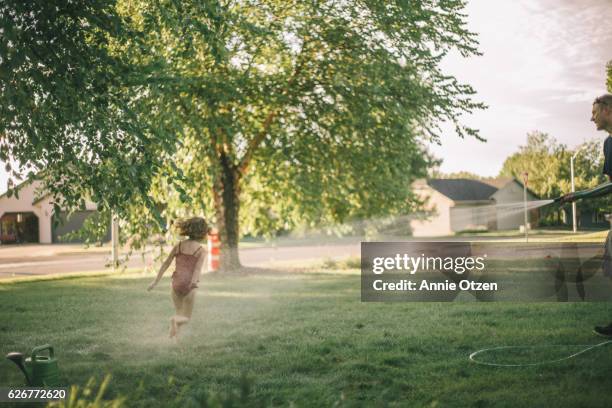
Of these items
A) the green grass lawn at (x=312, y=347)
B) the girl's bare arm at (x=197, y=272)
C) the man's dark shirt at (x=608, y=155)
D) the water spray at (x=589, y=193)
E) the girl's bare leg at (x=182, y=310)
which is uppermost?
the man's dark shirt at (x=608, y=155)

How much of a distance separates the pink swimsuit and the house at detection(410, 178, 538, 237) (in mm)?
44857

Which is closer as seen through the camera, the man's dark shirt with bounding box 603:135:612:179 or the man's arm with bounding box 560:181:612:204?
the man's arm with bounding box 560:181:612:204

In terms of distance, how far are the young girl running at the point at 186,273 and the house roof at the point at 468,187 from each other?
50969 mm

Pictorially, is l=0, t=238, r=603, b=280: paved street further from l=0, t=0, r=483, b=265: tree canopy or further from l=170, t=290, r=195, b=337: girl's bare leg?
l=170, t=290, r=195, b=337: girl's bare leg

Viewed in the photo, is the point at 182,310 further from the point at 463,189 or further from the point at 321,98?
the point at 463,189

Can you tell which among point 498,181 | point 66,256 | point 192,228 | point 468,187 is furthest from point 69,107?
point 498,181

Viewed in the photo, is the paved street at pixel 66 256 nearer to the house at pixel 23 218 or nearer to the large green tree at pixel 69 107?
the house at pixel 23 218

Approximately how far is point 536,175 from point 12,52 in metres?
44.9

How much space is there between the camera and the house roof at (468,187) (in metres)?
57.5

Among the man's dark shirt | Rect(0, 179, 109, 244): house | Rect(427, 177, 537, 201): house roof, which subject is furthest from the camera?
Rect(427, 177, 537, 201): house roof

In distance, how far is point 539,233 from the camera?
29953mm

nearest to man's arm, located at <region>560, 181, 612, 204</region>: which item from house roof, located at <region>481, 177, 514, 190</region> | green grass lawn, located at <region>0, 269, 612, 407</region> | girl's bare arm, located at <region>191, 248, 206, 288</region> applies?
green grass lawn, located at <region>0, 269, 612, 407</region>

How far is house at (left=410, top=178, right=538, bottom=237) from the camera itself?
52.2 metres

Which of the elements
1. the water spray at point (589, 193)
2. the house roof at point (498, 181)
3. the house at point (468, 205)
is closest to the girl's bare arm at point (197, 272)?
the water spray at point (589, 193)
